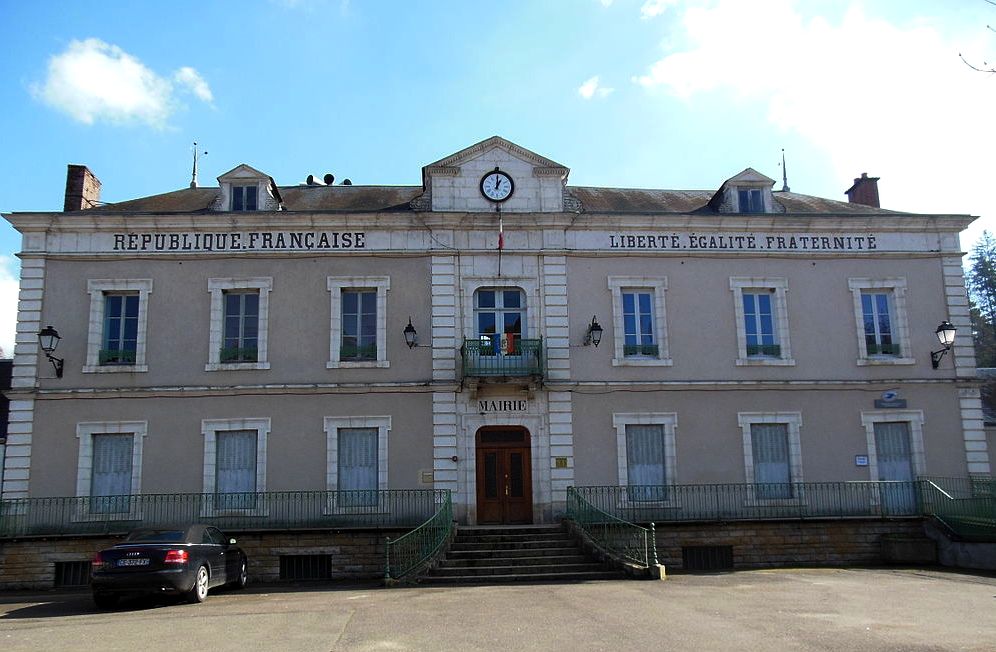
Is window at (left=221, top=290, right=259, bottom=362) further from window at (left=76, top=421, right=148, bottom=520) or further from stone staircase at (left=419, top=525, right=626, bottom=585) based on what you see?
stone staircase at (left=419, top=525, right=626, bottom=585)

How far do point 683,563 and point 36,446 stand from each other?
573 inches

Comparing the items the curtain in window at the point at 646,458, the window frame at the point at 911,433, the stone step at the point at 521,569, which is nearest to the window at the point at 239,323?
the stone step at the point at 521,569

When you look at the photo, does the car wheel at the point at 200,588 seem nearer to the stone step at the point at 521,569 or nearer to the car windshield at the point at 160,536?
the car windshield at the point at 160,536

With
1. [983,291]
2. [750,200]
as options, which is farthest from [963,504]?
[983,291]

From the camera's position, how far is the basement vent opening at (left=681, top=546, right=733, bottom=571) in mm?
18344

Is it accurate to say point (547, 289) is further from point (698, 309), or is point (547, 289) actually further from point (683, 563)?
point (683, 563)

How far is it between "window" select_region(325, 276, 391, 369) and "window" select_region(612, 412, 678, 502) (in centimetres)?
579

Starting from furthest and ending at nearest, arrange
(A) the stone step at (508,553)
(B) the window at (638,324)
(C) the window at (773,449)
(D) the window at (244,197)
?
1. (D) the window at (244,197)
2. (B) the window at (638,324)
3. (C) the window at (773,449)
4. (A) the stone step at (508,553)

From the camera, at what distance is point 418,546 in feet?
52.5

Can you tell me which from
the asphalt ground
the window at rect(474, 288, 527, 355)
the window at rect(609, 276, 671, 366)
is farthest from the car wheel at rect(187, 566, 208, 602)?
the window at rect(609, 276, 671, 366)

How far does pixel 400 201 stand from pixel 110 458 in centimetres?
913

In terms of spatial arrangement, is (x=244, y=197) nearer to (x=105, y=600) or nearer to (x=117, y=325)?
(x=117, y=325)

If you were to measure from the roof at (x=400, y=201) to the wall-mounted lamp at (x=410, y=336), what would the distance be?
3.02 m

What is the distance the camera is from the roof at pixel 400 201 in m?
21.0
